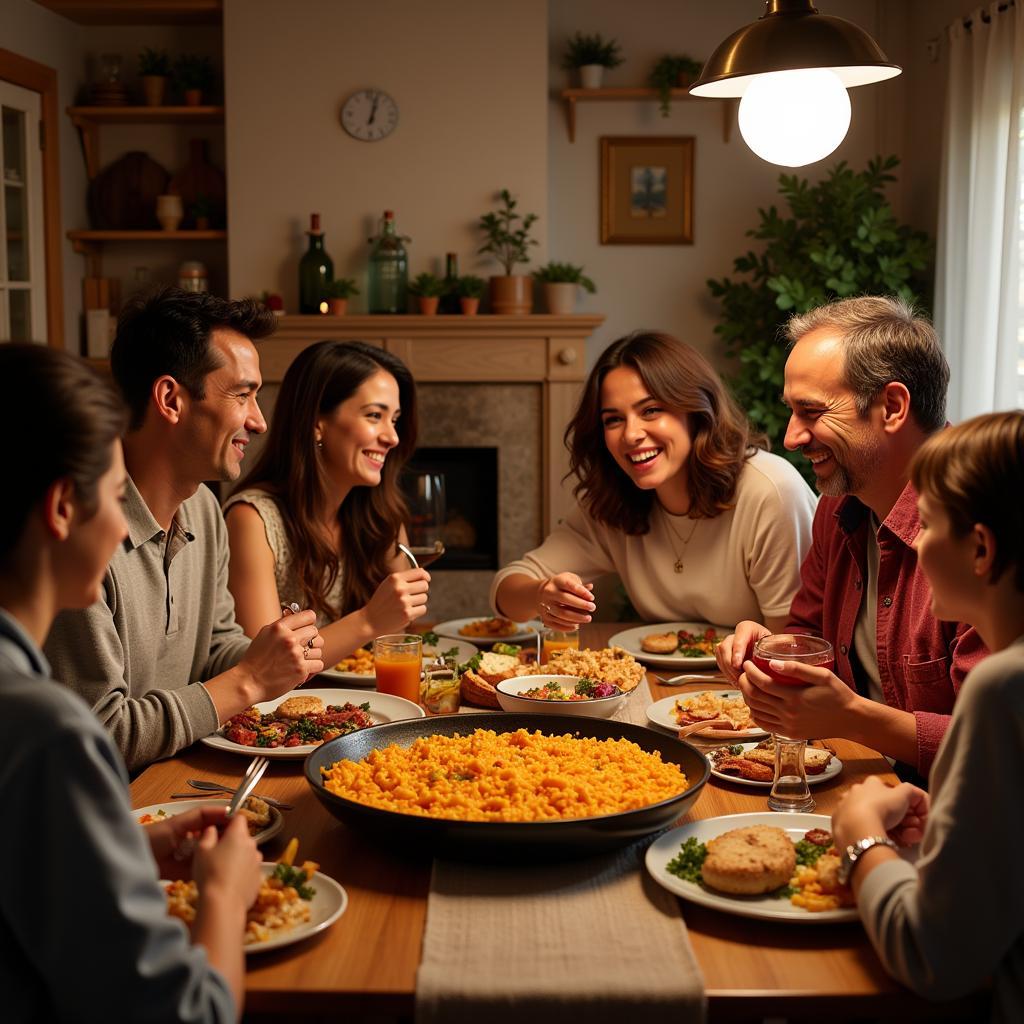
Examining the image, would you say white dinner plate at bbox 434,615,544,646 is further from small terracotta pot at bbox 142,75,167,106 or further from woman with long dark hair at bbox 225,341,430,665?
small terracotta pot at bbox 142,75,167,106

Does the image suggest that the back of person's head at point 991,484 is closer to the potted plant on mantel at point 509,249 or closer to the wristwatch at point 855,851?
the wristwatch at point 855,851

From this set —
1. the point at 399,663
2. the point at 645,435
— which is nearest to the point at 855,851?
the point at 399,663

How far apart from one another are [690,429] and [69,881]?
87.7 inches

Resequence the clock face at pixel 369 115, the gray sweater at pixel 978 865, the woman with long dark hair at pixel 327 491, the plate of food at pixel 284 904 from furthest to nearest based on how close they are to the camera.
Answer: the clock face at pixel 369 115, the woman with long dark hair at pixel 327 491, the plate of food at pixel 284 904, the gray sweater at pixel 978 865

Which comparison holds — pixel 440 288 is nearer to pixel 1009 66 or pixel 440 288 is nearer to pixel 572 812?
pixel 1009 66

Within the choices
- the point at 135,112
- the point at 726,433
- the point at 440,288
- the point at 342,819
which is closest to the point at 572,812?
the point at 342,819

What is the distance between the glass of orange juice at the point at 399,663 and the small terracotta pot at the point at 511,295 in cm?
342

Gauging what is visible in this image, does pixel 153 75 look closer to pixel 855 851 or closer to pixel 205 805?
pixel 205 805

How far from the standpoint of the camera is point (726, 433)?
2.93 metres

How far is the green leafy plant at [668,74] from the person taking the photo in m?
5.34

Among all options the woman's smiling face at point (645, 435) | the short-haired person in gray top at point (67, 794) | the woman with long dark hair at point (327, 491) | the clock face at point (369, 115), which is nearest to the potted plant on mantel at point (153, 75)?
the clock face at point (369, 115)

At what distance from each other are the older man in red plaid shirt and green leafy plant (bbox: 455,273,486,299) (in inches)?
118

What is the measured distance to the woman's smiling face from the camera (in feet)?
9.47

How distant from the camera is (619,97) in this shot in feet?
17.8
